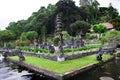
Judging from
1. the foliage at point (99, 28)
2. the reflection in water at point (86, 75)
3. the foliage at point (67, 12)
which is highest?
the foliage at point (67, 12)

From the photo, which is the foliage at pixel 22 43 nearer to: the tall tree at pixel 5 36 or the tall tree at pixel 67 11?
the tall tree at pixel 5 36

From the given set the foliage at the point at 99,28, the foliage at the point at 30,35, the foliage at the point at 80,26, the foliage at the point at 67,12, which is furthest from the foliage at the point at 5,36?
the foliage at the point at 99,28

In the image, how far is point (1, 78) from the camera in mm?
18047

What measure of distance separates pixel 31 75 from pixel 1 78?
10.1 feet

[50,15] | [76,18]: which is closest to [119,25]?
[76,18]

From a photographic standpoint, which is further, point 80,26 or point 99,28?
point 80,26

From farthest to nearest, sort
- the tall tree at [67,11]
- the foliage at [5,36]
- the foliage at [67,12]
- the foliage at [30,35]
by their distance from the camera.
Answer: the tall tree at [67,11] < the foliage at [67,12] < the foliage at [30,35] < the foliage at [5,36]

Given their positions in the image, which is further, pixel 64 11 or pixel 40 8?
pixel 40 8

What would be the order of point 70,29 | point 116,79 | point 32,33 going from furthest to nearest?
1. point 70,29
2. point 32,33
3. point 116,79

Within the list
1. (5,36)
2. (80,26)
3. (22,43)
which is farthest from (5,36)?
(80,26)

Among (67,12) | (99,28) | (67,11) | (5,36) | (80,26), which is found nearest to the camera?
(5,36)

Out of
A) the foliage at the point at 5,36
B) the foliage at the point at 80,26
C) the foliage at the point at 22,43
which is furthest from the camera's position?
the foliage at the point at 80,26

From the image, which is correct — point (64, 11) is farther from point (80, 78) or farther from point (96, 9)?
point (80, 78)

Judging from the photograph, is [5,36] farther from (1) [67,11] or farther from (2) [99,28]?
(2) [99,28]
